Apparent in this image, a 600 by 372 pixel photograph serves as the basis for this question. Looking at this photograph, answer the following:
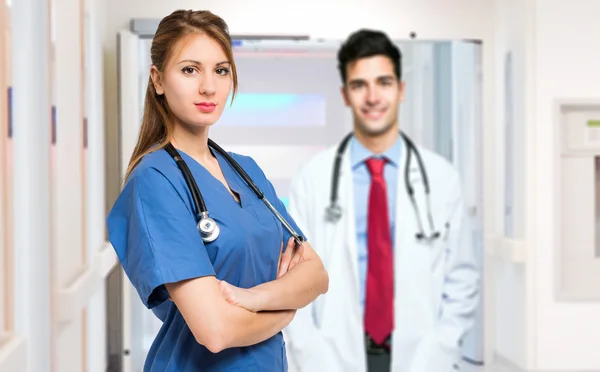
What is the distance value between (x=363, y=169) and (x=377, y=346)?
2.03 ft

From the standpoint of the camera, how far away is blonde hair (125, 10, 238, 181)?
1.22 metres

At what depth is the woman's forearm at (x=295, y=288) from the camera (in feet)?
3.96

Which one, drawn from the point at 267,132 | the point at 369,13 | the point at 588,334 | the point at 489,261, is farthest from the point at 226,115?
the point at 588,334

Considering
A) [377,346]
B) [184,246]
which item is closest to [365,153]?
[377,346]

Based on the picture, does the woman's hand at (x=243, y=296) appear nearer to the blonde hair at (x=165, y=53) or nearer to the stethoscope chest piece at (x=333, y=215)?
the blonde hair at (x=165, y=53)

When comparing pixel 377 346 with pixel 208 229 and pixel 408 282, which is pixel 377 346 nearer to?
pixel 408 282

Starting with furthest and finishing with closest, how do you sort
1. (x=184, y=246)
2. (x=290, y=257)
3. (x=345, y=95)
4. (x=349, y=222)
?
1. (x=345, y=95)
2. (x=349, y=222)
3. (x=290, y=257)
4. (x=184, y=246)

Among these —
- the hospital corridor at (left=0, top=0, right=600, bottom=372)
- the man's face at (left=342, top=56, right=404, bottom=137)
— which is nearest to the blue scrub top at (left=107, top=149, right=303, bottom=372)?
the hospital corridor at (left=0, top=0, right=600, bottom=372)

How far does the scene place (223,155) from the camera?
136 cm

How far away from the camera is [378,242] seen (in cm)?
283

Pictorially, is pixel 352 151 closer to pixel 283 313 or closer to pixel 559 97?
pixel 559 97

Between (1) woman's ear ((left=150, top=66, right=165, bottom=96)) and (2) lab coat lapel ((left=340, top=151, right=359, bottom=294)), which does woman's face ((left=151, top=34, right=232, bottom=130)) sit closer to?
(1) woman's ear ((left=150, top=66, right=165, bottom=96))

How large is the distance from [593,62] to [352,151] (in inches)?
45.6

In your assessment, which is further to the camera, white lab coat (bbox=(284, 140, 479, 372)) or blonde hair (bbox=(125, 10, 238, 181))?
white lab coat (bbox=(284, 140, 479, 372))
